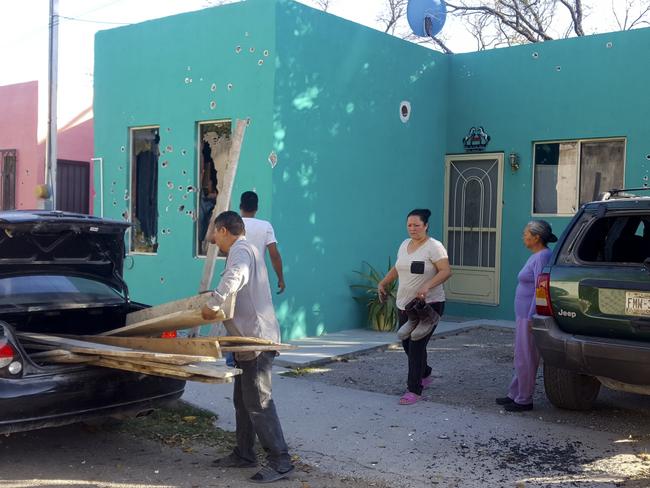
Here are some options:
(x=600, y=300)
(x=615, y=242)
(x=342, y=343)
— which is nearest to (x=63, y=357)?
(x=600, y=300)

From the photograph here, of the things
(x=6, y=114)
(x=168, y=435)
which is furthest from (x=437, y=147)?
(x=6, y=114)

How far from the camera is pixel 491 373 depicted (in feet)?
26.1

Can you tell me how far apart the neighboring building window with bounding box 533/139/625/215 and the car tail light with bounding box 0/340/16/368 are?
826 centimetres

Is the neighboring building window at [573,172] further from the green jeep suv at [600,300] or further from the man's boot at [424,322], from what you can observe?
the man's boot at [424,322]

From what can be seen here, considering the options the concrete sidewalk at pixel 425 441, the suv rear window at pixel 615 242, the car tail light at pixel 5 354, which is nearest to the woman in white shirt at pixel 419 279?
the concrete sidewalk at pixel 425 441

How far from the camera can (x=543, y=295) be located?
5.70 meters

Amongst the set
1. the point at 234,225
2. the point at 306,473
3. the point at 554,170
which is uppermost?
the point at 554,170

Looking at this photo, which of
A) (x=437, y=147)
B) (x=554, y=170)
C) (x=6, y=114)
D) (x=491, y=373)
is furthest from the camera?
(x=6, y=114)

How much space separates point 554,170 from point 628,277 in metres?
6.01

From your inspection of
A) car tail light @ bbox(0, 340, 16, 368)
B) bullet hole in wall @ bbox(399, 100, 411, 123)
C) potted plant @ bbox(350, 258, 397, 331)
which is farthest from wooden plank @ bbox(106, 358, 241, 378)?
bullet hole in wall @ bbox(399, 100, 411, 123)

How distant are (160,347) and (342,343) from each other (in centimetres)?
470

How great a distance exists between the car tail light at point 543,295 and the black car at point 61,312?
2765mm

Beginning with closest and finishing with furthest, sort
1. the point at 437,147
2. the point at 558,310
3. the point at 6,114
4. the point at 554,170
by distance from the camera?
1. the point at 558,310
2. the point at 554,170
3. the point at 437,147
4. the point at 6,114

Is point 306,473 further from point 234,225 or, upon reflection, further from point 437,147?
point 437,147
